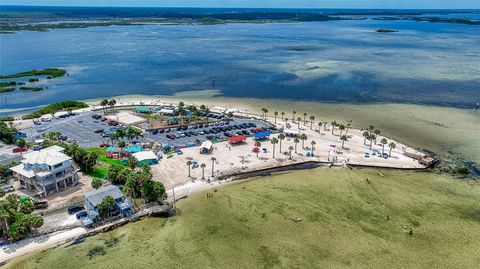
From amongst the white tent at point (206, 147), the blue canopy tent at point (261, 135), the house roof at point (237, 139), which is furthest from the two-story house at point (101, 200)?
the blue canopy tent at point (261, 135)

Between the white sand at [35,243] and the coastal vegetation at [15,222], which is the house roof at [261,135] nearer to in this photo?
the white sand at [35,243]

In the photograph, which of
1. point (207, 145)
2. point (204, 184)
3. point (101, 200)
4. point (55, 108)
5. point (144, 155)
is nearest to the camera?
point (101, 200)

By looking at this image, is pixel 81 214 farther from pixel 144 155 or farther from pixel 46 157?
pixel 144 155

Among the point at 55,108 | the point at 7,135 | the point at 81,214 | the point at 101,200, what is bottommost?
the point at 81,214

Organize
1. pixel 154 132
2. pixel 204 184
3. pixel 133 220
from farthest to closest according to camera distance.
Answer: pixel 154 132, pixel 204 184, pixel 133 220

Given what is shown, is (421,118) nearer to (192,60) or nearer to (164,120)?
(164,120)

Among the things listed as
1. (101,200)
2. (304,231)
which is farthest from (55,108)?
(304,231)
